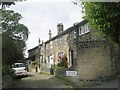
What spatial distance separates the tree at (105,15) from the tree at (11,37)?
7.99 meters

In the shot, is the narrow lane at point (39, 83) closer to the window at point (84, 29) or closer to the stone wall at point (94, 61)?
the stone wall at point (94, 61)

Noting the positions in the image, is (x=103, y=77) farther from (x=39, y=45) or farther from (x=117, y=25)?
(x=39, y=45)

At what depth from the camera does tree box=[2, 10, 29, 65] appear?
27.2 m

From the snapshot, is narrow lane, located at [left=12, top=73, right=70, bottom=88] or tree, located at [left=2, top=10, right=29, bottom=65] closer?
narrow lane, located at [left=12, top=73, right=70, bottom=88]

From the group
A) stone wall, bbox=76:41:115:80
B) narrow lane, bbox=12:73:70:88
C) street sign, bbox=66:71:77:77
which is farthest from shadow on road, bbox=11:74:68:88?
stone wall, bbox=76:41:115:80

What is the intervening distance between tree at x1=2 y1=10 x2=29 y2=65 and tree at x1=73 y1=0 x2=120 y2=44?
799 centimetres

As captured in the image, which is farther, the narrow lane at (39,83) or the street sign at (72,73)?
the street sign at (72,73)

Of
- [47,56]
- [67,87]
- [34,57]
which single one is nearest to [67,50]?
[47,56]

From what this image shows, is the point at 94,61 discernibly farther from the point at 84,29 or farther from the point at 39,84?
the point at 84,29

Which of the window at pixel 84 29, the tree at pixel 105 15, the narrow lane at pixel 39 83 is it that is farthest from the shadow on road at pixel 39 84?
the window at pixel 84 29

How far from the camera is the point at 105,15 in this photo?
2147cm

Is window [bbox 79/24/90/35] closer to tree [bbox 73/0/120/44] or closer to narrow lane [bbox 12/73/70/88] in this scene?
narrow lane [bbox 12/73/70/88]

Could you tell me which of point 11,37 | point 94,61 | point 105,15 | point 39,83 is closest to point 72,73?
point 94,61

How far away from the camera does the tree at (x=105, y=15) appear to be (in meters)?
20.7
